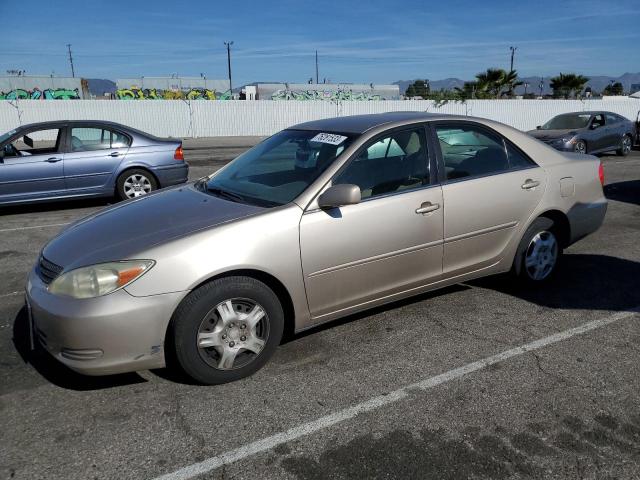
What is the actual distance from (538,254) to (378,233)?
1799mm

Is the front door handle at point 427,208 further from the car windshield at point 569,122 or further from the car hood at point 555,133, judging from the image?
the car windshield at point 569,122

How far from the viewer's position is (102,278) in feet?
9.42

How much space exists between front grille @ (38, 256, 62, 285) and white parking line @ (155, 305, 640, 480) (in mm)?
1327

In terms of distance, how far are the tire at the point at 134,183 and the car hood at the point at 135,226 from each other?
511cm

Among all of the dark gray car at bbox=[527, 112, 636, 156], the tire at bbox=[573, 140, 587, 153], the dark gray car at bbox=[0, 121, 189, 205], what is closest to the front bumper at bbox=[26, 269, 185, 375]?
the dark gray car at bbox=[0, 121, 189, 205]

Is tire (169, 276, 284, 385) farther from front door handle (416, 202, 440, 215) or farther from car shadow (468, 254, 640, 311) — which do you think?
car shadow (468, 254, 640, 311)

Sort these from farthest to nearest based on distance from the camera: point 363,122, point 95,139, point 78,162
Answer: point 95,139 → point 78,162 → point 363,122

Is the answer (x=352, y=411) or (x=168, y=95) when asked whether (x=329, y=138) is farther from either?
(x=168, y=95)

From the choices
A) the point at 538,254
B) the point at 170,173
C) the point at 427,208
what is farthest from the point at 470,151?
the point at 170,173

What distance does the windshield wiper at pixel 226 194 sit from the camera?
3.62 meters

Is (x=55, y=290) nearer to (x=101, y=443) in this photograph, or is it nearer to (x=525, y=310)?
(x=101, y=443)

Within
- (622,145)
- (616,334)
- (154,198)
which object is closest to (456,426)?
(616,334)

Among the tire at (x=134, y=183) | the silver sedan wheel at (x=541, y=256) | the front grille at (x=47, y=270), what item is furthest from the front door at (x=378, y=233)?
the tire at (x=134, y=183)

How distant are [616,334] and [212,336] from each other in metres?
2.85
